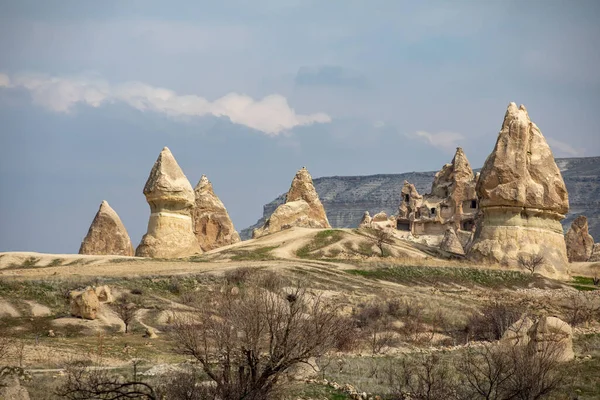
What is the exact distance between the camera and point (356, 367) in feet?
66.6

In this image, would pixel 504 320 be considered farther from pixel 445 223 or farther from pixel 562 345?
pixel 445 223

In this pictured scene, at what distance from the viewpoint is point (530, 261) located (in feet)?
149

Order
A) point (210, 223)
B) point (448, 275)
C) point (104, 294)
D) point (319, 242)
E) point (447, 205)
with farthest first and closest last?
point (447, 205) < point (210, 223) < point (319, 242) < point (448, 275) < point (104, 294)

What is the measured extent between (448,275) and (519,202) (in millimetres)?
6345

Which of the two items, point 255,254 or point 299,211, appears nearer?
point 255,254

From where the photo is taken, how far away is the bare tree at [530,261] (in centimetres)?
4516

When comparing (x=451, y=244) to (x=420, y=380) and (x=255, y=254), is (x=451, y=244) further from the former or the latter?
(x=420, y=380)

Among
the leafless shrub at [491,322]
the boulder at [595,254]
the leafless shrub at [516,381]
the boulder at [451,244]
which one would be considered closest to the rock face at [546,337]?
the leafless shrub at [516,381]

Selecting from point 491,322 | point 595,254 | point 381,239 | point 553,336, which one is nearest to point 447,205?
point 595,254

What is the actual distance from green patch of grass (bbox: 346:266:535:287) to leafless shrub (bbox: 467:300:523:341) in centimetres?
912

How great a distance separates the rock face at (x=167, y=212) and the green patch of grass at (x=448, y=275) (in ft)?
Result: 31.6

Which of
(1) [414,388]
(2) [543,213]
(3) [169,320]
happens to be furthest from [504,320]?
(2) [543,213]

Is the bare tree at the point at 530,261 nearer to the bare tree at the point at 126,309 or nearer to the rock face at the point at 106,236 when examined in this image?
the rock face at the point at 106,236

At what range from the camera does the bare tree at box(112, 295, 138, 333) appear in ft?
92.9
